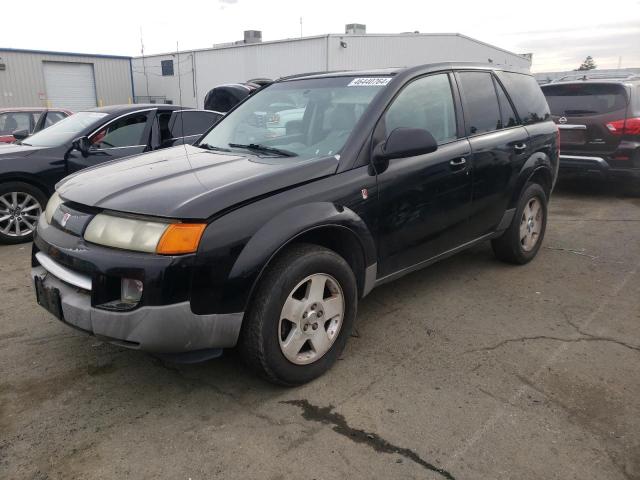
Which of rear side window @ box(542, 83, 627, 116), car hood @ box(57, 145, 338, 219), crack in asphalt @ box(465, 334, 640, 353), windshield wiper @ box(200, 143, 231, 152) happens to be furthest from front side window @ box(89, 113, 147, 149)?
rear side window @ box(542, 83, 627, 116)

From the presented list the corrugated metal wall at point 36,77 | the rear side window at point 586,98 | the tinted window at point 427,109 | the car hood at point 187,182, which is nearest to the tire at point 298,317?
the car hood at point 187,182

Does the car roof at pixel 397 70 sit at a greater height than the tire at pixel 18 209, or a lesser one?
greater

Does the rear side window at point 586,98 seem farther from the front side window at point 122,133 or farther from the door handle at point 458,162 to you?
the front side window at point 122,133

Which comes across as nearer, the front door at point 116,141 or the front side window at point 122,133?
the front door at point 116,141

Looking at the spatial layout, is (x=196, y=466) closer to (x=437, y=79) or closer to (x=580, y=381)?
(x=580, y=381)

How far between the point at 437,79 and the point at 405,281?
1709 mm

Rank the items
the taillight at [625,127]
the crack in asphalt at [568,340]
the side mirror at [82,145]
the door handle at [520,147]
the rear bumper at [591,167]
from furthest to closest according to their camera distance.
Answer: the rear bumper at [591,167] < the taillight at [625,127] < the side mirror at [82,145] < the door handle at [520,147] < the crack in asphalt at [568,340]

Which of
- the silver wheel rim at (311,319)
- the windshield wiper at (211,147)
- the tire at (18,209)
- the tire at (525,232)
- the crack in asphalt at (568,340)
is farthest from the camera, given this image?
the tire at (18,209)

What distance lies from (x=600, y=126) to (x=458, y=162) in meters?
4.91

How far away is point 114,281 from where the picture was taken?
249 cm

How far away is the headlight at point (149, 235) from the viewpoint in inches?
95.4

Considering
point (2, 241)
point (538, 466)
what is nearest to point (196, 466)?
point (538, 466)

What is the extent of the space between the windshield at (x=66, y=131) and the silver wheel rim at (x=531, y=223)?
4.93 m

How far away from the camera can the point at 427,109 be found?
3734mm
